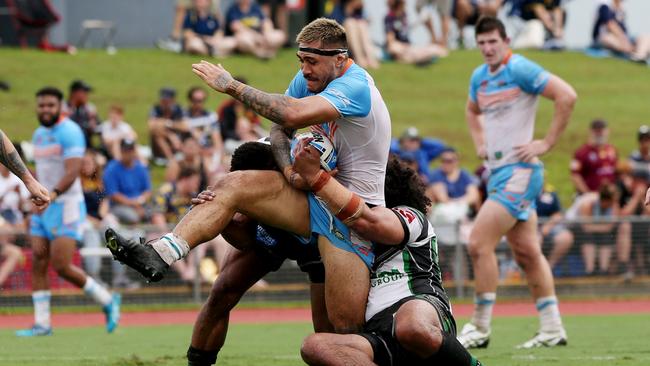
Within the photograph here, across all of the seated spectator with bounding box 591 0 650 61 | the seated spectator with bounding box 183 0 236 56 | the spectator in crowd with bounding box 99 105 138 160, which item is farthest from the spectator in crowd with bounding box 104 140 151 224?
the seated spectator with bounding box 591 0 650 61

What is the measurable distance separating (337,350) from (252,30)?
66.5 ft

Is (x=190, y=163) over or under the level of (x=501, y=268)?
over

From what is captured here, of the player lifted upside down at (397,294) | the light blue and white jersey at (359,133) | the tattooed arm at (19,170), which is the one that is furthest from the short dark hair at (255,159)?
the tattooed arm at (19,170)

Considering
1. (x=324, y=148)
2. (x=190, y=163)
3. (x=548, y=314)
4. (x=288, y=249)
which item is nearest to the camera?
(x=324, y=148)

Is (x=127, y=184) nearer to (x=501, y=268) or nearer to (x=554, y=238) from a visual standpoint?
(x=501, y=268)

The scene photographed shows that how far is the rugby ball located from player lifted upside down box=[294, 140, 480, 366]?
0.44 ft

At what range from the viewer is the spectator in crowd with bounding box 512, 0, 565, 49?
30.7m

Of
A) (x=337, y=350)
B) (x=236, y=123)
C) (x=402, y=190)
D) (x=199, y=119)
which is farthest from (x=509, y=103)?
(x=199, y=119)

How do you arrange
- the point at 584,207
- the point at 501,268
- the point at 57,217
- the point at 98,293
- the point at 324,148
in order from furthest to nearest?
the point at 584,207 < the point at 501,268 < the point at 57,217 < the point at 98,293 < the point at 324,148

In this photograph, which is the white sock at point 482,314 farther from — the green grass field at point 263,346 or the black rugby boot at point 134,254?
the black rugby boot at point 134,254

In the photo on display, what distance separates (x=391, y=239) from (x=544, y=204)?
10.1 m

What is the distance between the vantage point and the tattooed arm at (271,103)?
24.6 ft

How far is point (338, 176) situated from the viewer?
8133 millimetres

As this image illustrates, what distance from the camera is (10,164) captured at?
341 inches
